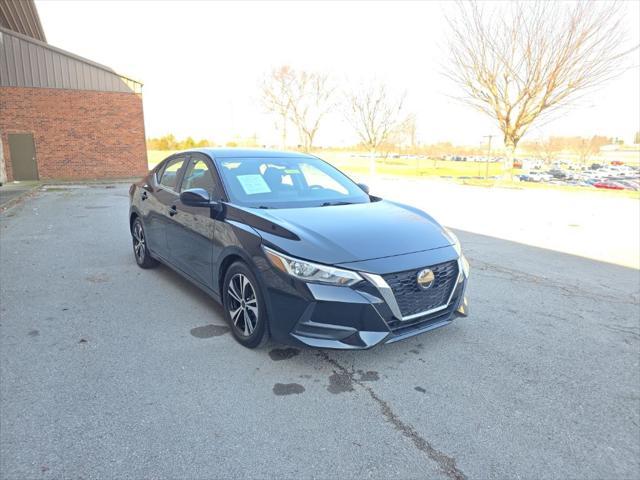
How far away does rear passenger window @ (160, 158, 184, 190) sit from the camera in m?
4.69

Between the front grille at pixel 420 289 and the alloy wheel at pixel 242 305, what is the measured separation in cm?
106

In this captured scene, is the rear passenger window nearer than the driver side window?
No

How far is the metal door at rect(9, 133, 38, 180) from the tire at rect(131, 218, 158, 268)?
17099 mm

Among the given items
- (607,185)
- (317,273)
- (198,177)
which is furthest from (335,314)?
(607,185)

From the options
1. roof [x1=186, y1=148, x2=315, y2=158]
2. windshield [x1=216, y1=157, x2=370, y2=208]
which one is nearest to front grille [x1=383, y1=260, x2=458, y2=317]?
windshield [x1=216, y1=157, x2=370, y2=208]

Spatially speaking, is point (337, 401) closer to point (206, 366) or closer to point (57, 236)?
point (206, 366)

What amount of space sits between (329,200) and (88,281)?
3161mm

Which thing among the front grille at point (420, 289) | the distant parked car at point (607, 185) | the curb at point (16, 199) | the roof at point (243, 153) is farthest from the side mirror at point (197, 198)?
the distant parked car at point (607, 185)

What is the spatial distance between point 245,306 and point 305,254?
0.78m

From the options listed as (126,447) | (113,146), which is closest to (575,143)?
(113,146)

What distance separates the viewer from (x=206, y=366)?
3133 millimetres

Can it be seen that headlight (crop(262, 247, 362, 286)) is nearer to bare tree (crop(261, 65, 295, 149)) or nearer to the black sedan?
the black sedan

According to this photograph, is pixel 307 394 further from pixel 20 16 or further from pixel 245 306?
pixel 20 16

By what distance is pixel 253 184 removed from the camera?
13.0 feet
